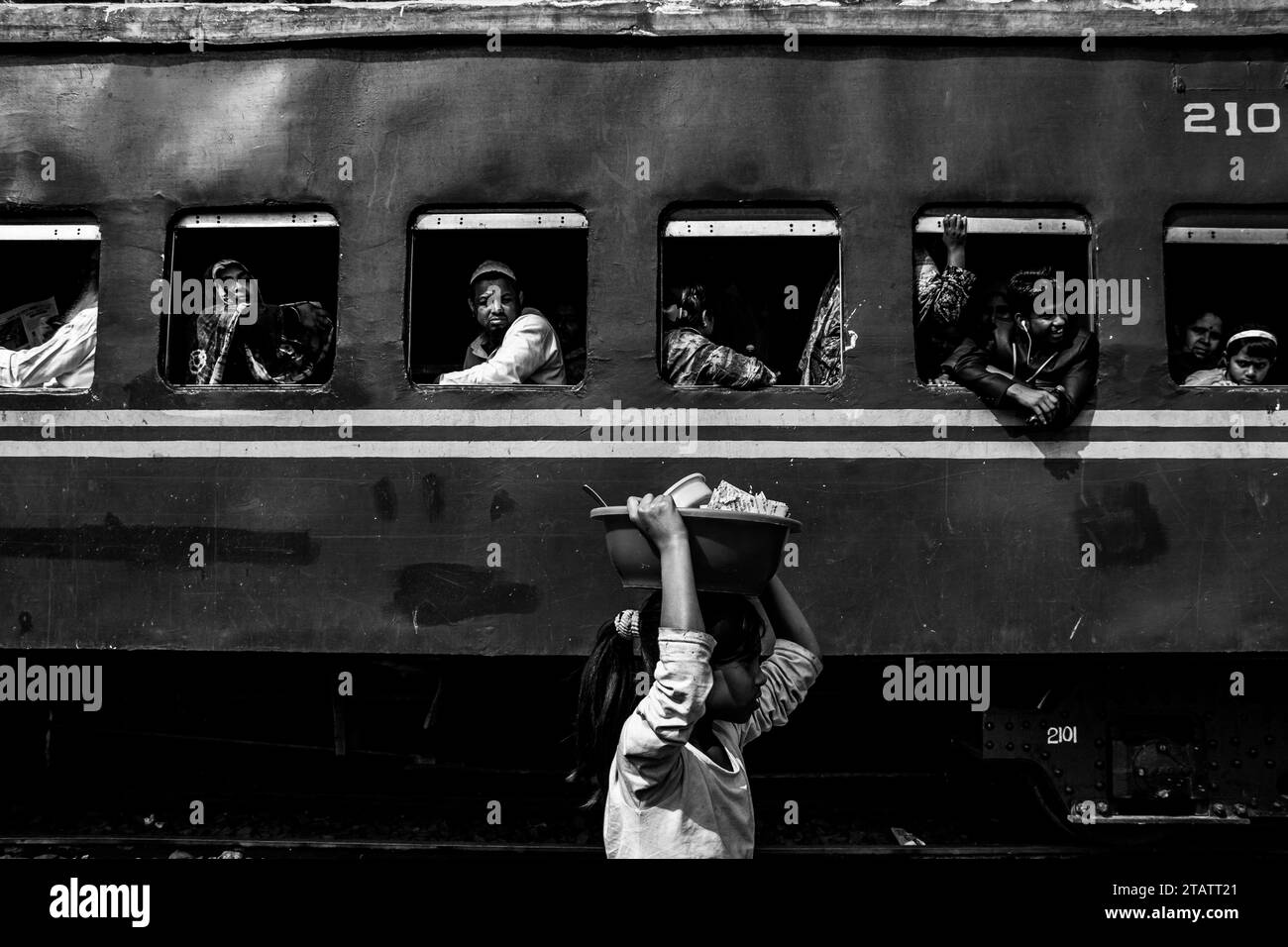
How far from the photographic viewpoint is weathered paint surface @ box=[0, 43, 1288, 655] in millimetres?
4484

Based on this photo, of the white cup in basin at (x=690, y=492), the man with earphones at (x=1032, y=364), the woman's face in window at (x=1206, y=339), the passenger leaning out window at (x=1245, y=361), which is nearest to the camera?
the white cup in basin at (x=690, y=492)

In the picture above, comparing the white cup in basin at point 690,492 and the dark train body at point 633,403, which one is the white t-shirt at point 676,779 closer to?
the white cup in basin at point 690,492

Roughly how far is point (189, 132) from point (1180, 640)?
15.1 feet

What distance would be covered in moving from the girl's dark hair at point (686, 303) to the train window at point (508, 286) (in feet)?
1.55

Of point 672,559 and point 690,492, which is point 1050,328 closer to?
point 690,492

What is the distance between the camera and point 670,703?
6.91ft

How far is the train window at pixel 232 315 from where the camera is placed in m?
4.71

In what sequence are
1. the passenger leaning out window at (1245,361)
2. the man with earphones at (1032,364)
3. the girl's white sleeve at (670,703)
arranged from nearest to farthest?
1. the girl's white sleeve at (670,703)
2. the man with earphones at (1032,364)
3. the passenger leaning out window at (1245,361)

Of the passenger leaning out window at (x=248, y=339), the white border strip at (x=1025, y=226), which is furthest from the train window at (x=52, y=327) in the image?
the white border strip at (x=1025, y=226)

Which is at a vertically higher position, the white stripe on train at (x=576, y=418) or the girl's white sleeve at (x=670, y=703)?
the white stripe on train at (x=576, y=418)

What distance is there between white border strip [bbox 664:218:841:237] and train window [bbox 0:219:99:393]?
2.53m

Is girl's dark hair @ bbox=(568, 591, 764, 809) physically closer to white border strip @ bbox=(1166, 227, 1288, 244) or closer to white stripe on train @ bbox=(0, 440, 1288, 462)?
white stripe on train @ bbox=(0, 440, 1288, 462)

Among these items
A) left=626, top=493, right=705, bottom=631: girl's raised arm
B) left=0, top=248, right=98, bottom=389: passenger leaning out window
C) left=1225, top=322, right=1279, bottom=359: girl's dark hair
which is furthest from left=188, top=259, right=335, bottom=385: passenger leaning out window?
left=1225, top=322, right=1279, bottom=359: girl's dark hair

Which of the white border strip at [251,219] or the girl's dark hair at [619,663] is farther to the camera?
the white border strip at [251,219]
